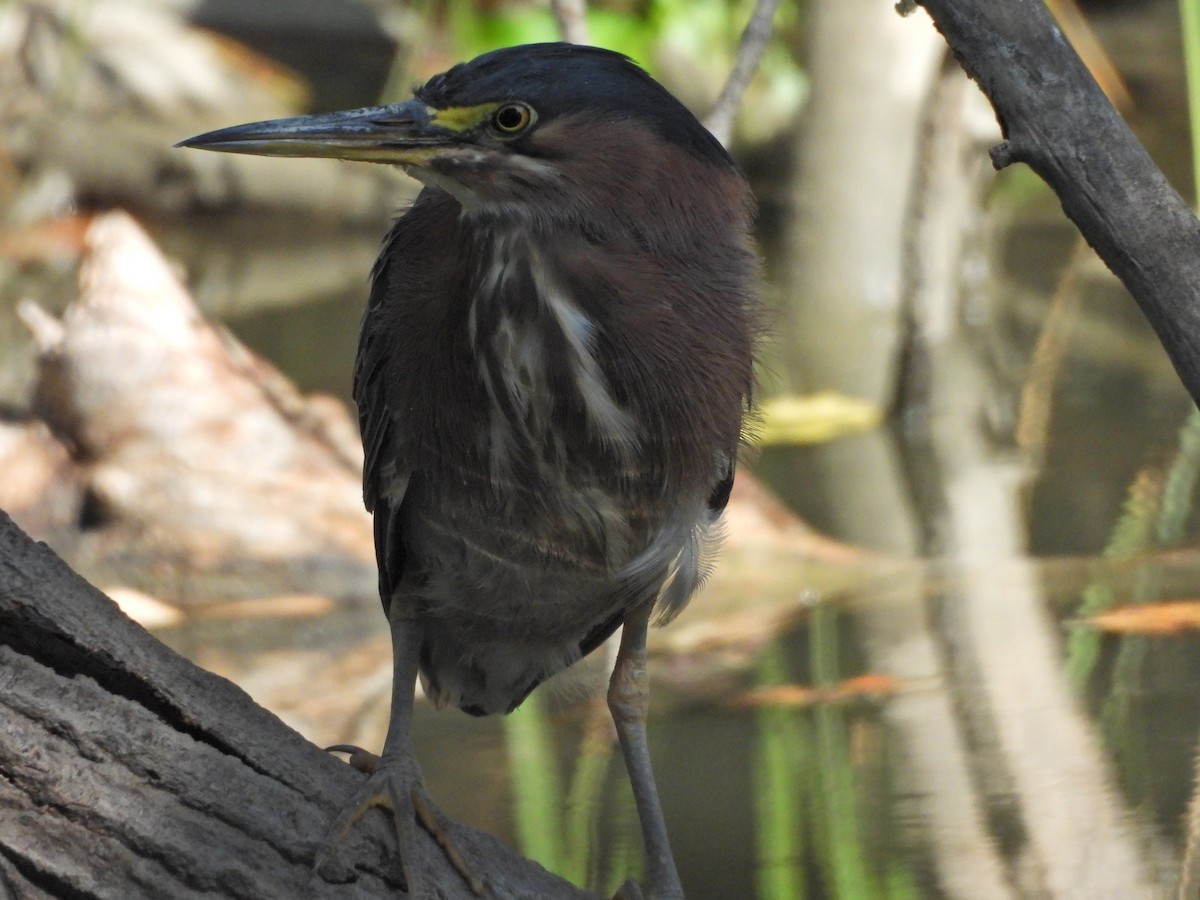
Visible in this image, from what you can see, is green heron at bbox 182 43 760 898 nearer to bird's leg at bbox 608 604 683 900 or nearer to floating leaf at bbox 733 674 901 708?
bird's leg at bbox 608 604 683 900

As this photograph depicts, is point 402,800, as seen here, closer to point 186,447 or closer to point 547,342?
point 547,342

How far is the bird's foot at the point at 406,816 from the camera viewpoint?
105 inches

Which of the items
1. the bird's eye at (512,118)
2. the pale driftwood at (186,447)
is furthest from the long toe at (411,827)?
the pale driftwood at (186,447)

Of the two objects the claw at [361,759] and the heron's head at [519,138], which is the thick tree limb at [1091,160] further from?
the claw at [361,759]

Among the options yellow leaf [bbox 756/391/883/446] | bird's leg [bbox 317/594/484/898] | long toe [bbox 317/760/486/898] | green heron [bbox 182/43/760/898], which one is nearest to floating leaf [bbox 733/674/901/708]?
green heron [bbox 182/43/760/898]

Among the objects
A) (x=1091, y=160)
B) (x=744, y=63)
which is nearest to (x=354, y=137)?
(x=1091, y=160)

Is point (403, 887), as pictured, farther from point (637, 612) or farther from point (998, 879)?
point (998, 879)

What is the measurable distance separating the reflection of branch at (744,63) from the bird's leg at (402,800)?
1698 mm

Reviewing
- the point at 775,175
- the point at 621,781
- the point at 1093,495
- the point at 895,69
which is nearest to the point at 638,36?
the point at 775,175

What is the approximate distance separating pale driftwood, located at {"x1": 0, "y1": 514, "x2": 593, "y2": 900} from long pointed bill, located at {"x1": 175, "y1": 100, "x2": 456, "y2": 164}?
73cm

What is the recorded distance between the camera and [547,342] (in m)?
2.70

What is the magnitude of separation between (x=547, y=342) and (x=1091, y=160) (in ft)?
3.02

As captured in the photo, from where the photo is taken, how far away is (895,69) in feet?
25.3

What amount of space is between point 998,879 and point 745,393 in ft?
3.83
